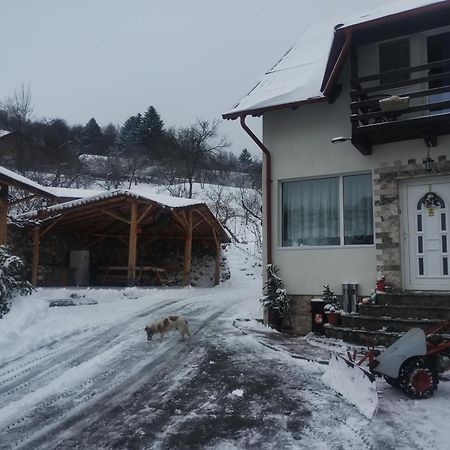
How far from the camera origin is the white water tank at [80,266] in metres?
17.5

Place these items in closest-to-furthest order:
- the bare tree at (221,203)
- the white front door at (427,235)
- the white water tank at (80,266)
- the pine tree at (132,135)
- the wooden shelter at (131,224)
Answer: the white front door at (427,235) < the wooden shelter at (131,224) < the white water tank at (80,266) < the bare tree at (221,203) < the pine tree at (132,135)

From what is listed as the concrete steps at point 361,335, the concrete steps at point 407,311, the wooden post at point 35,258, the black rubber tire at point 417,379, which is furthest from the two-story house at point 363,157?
the wooden post at point 35,258

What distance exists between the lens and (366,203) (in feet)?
29.0

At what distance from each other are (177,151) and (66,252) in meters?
27.5

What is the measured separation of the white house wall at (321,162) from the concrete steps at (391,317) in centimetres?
77

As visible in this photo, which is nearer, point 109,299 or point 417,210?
point 417,210

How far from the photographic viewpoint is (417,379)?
4699 mm

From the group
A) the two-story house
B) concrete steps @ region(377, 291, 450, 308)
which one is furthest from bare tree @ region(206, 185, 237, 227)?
concrete steps @ region(377, 291, 450, 308)

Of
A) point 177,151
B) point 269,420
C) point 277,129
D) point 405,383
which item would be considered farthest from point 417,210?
point 177,151

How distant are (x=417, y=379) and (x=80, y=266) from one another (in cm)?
1504

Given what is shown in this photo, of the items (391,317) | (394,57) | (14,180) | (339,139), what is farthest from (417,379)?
(14,180)

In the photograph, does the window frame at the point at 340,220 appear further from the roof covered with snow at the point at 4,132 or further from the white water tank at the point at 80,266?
the roof covered with snow at the point at 4,132

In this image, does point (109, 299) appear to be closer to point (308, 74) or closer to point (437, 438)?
point (308, 74)

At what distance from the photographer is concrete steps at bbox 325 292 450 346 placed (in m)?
6.84
